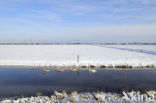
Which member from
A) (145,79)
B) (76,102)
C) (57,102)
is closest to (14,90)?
(57,102)

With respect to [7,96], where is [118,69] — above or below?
above

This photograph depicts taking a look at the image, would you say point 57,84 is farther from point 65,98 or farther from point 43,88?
point 65,98

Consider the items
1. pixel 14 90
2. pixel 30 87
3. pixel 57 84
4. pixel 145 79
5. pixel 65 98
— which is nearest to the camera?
pixel 65 98

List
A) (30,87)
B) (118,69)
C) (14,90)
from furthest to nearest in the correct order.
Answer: (118,69), (30,87), (14,90)

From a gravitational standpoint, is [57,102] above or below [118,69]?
below

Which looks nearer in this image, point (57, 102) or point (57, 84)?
point (57, 102)

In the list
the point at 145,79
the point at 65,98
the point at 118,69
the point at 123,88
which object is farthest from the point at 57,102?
the point at 118,69

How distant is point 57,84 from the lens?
12.6 metres

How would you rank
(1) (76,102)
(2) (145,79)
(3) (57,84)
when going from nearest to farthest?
1. (1) (76,102)
2. (3) (57,84)
3. (2) (145,79)

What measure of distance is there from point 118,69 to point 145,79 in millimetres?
4773

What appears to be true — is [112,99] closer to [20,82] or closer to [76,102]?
[76,102]

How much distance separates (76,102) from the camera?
8.34 metres

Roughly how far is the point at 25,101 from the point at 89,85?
17.7ft

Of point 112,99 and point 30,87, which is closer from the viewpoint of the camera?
point 112,99
